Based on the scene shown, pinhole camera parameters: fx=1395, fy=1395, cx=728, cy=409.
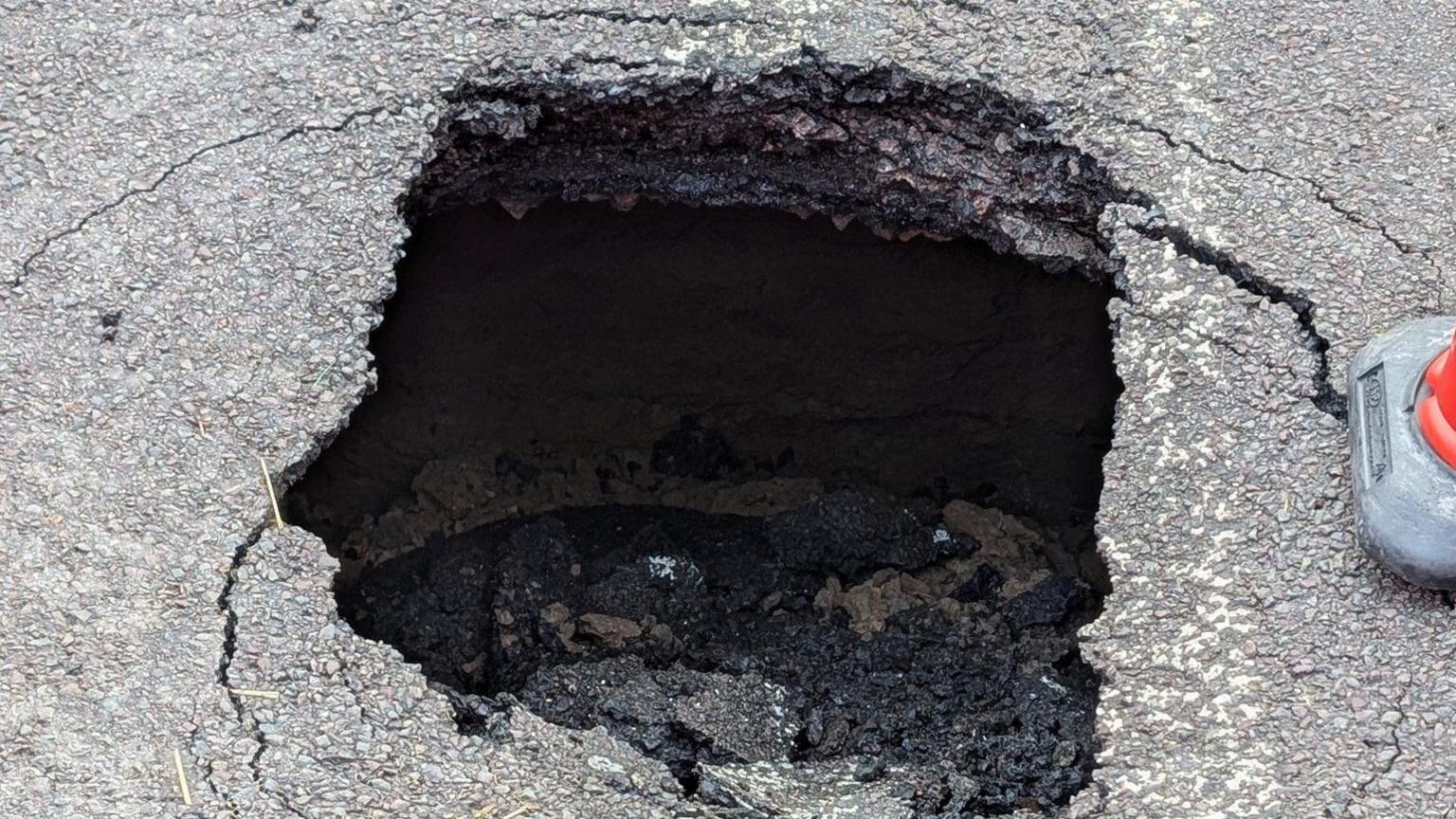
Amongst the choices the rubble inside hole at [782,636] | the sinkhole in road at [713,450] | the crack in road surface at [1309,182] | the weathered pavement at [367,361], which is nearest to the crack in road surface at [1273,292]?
the weathered pavement at [367,361]

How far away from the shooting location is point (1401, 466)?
7.38 feet

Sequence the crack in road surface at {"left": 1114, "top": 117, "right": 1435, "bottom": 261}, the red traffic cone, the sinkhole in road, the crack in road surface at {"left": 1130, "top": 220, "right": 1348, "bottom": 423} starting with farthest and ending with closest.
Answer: the sinkhole in road < the crack in road surface at {"left": 1114, "top": 117, "right": 1435, "bottom": 261} < the crack in road surface at {"left": 1130, "top": 220, "right": 1348, "bottom": 423} < the red traffic cone

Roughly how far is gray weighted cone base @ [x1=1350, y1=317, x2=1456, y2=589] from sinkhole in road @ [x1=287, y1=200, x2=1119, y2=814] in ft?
3.37

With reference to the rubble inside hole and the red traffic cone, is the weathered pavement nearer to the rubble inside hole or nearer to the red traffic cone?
the red traffic cone

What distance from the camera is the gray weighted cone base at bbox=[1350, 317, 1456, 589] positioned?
2.20 m

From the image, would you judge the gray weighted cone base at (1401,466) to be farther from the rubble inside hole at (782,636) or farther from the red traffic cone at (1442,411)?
the rubble inside hole at (782,636)

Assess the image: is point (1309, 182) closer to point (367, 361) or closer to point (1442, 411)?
point (1442, 411)

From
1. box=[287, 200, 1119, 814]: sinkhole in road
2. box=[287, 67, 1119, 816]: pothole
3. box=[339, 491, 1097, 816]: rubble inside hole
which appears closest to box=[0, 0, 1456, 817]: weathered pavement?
box=[287, 67, 1119, 816]: pothole

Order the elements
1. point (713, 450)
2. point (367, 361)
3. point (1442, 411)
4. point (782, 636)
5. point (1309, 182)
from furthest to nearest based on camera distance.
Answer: point (713, 450), point (782, 636), point (1309, 182), point (367, 361), point (1442, 411)

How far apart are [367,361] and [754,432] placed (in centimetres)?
197

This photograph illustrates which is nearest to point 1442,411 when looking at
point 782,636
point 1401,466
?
point 1401,466

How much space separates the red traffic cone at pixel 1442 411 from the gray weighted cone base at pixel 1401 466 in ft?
0.06

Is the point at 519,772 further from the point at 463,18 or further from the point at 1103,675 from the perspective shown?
the point at 463,18

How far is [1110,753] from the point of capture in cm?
222
